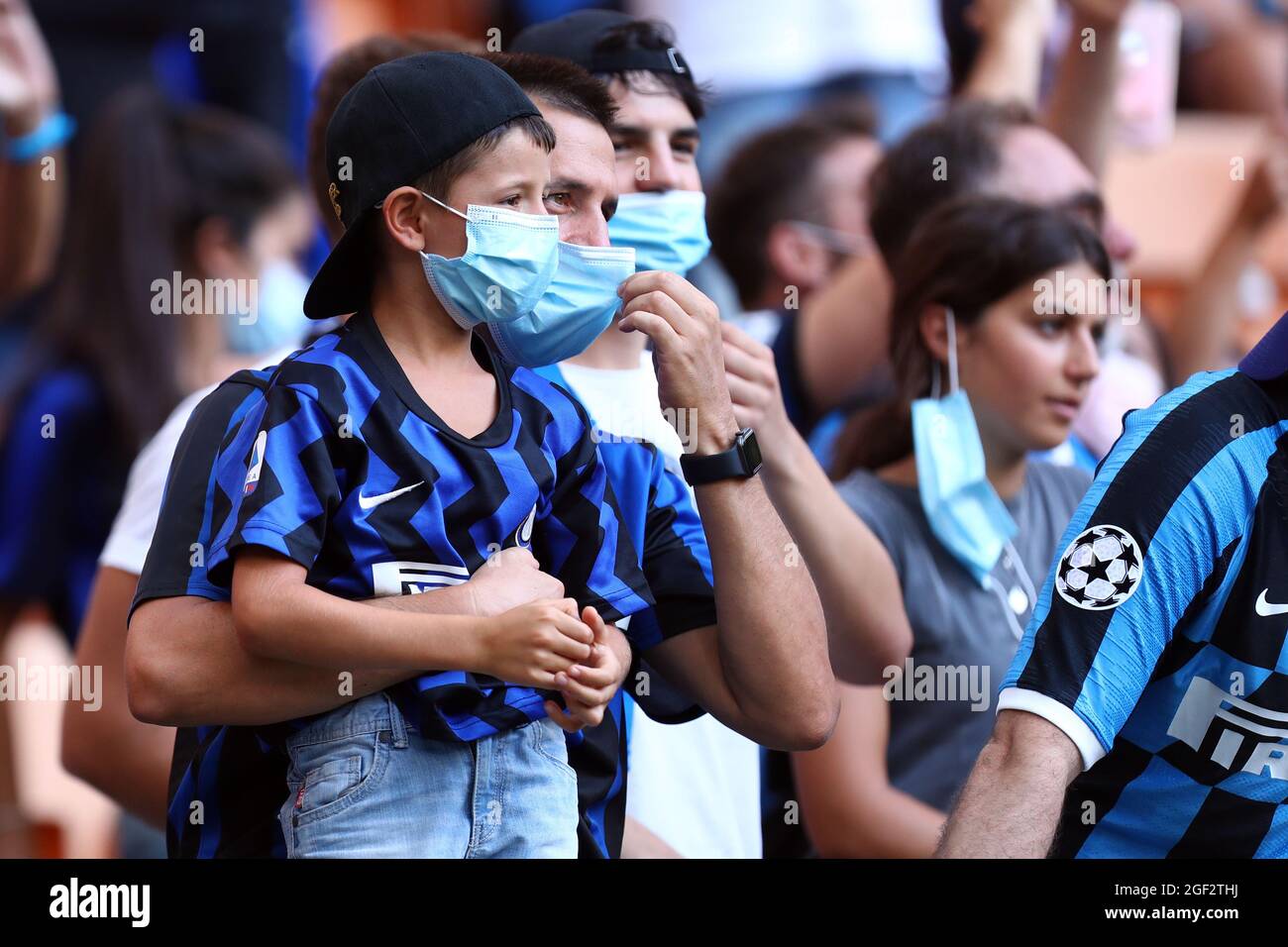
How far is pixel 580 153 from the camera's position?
205 cm

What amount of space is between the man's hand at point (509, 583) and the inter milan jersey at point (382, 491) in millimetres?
36

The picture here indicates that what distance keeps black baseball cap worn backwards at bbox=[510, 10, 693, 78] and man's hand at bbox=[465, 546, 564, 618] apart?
100 centimetres

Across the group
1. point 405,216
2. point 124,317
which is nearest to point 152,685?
point 405,216

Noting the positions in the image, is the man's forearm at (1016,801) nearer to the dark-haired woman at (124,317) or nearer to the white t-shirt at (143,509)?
the white t-shirt at (143,509)

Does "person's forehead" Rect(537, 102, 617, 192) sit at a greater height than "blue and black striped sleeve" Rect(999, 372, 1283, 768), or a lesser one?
greater

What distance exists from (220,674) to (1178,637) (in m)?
1.03

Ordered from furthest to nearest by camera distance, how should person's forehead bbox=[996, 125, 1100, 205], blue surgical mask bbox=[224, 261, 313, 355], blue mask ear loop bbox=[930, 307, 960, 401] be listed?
1. blue surgical mask bbox=[224, 261, 313, 355]
2. person's forehead bbox=[996, 125, 1100, 205]
3. blue mask ear loop bbox=[930, 307, 960, 401]

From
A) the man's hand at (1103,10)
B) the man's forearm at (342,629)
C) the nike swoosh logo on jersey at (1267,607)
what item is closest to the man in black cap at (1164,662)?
the nike swoosh logo on jersey at (1267,607)

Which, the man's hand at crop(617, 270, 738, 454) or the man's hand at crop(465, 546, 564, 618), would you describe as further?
the man's hand at crop(617, 270, 738, 454)

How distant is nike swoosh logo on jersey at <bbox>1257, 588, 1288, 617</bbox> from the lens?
75.0 inches

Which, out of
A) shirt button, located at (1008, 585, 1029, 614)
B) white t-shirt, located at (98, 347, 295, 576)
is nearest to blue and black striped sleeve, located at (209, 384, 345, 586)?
white t-shirt, located at (98, 347, 295, 576)

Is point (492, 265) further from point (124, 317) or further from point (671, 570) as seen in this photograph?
point (124, 317)

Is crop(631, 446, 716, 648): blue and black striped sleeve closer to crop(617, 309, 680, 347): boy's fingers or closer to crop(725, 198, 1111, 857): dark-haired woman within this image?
crop(617, 309, 680, 347): boy's fingers

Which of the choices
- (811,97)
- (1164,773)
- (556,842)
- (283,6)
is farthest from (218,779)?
(283,6)
